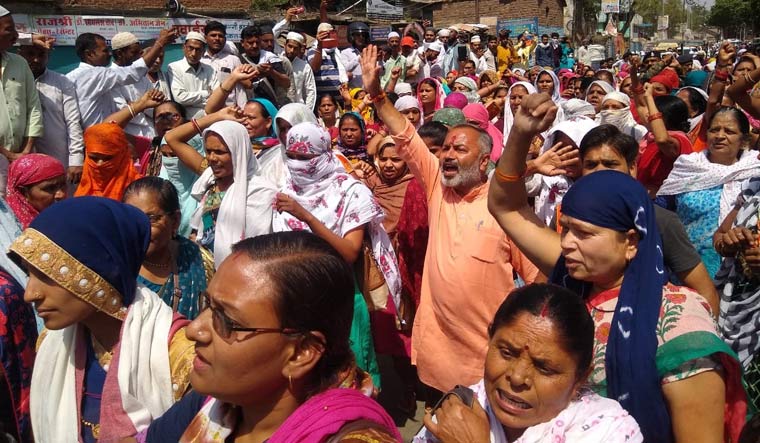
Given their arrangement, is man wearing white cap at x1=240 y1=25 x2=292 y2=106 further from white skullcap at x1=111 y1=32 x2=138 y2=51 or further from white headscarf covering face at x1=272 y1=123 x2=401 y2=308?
white headscarf covering face at x1=272 y1=123 x2=401 y2=308

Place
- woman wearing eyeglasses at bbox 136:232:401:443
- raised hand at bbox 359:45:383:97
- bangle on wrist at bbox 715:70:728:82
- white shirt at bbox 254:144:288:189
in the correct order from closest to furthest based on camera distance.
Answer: woman wearing eyeglasses at bbox 136:232:401:443, raised hand at bbox 359:45:383:97, white shirt at bbox 254:144:288:189, bangle on wrist at bbox 715:70:728:82

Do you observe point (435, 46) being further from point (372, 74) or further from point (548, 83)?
point (372, 74)

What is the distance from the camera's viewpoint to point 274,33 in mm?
8867

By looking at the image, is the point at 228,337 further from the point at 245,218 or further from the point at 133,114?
the point at 133,114

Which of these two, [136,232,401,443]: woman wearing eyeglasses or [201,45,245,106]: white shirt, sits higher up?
[201,45,245,106]: white shirt

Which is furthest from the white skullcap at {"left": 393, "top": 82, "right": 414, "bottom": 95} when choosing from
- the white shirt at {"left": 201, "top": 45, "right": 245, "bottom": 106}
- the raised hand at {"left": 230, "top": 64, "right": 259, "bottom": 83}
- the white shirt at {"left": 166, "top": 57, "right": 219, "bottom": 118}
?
the raised hand at {"left": 230, "top": 64, "right": 259, "bottom": 83}

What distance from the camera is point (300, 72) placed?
775cm

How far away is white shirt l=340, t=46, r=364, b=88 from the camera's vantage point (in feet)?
31.1

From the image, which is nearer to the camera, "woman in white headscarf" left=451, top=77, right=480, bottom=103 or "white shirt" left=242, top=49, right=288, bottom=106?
"white shirt" left=242, top=49, right=288, bottom=106

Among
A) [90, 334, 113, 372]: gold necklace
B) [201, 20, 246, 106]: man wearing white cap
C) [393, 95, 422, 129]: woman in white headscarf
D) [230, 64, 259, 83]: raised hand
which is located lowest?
[90, 334, 113, 372]: gold necklace

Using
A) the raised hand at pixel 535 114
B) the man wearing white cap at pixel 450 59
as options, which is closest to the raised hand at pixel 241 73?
the raised hand at pixel 535 114

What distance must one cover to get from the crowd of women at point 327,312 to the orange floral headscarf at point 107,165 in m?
0.67

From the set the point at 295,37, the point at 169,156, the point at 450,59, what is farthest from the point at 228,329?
the point at 450,59

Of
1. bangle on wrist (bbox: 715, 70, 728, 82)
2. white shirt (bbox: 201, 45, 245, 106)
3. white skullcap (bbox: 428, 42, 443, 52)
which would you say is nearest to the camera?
bangle on wrist (bbox: 715, 70, 728, 82)
